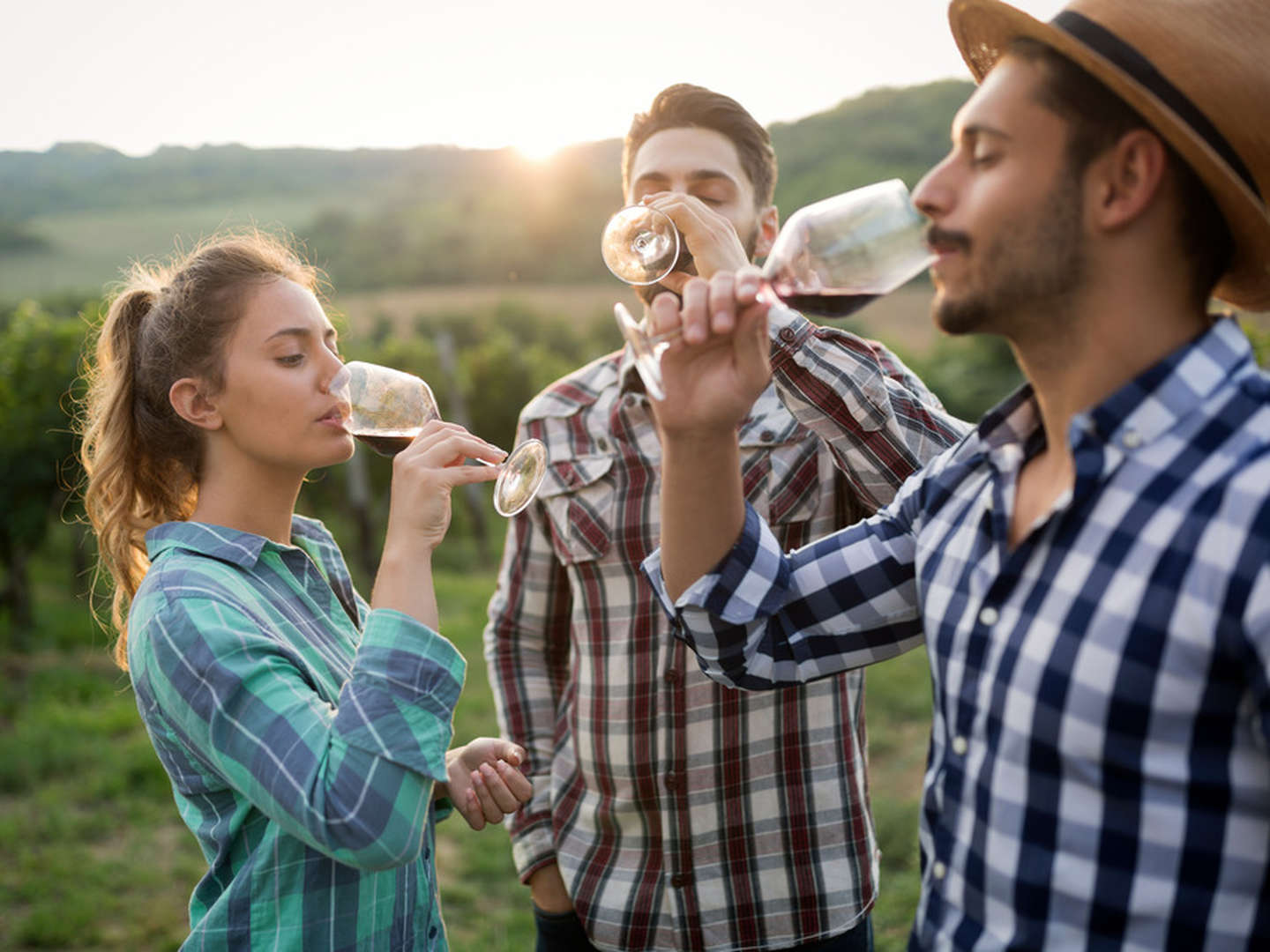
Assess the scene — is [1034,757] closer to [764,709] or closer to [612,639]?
[764,709]

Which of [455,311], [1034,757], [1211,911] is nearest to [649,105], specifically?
[1034,757]

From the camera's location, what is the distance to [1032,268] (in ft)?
4.60

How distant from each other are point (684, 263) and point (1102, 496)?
1.26m

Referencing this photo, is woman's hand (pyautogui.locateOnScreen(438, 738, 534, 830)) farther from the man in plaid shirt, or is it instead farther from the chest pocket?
the chest pocket

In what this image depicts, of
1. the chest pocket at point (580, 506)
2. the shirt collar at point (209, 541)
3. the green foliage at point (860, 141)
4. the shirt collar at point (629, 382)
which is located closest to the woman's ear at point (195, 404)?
the shirt collar at point (209, 541)

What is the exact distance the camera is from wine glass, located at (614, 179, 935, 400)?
158 centimetres

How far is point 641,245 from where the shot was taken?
2359 mm

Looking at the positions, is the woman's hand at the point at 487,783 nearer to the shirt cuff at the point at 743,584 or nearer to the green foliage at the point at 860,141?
the shirt cuff at the point at 743,584

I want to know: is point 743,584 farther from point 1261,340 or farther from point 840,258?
point 1261,340

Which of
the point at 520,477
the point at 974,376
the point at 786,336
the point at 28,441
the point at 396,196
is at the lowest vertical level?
the point at 974,376

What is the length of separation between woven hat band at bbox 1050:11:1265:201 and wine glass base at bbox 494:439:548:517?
1.24 meters

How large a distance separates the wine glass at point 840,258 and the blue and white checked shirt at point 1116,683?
0.92ft

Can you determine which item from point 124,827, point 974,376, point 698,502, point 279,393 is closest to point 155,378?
point 279,393

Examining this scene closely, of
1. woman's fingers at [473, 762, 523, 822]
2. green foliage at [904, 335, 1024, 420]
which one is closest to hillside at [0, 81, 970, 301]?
green foliage at [904, 335, 1024, 420]
